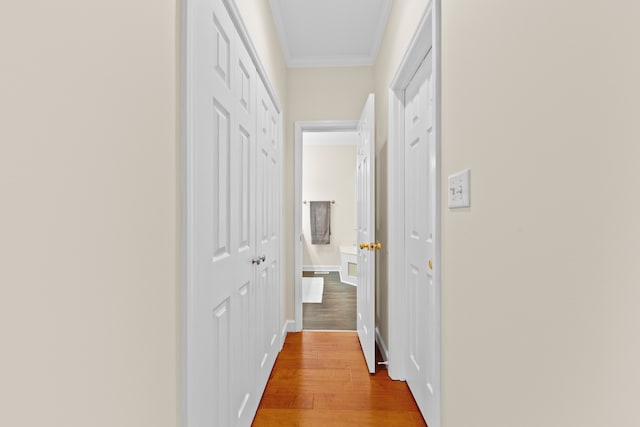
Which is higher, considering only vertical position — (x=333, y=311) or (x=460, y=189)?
(x=460, y=189)

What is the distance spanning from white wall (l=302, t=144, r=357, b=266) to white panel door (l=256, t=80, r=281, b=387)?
4070 mm

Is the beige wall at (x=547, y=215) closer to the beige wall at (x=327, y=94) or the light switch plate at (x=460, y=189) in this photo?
the light switch plate at (x=460, y=189)

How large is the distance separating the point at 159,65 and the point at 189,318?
0.67 metres

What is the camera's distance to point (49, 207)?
1.66ft

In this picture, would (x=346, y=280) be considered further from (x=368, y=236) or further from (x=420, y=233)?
(x=420, y=233)

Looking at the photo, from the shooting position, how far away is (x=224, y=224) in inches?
51.2

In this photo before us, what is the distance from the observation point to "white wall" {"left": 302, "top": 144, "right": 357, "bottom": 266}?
6.80 metres

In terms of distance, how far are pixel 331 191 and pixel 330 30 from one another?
4.17m

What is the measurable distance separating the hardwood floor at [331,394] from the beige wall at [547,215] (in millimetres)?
913

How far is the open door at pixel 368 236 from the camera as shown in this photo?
2348 millimetres

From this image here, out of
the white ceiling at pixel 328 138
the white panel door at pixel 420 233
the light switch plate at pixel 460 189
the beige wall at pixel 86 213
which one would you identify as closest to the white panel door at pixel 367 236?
the white panel door at pixel 420 233

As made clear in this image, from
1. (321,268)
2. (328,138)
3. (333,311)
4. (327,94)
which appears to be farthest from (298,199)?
(321,268)

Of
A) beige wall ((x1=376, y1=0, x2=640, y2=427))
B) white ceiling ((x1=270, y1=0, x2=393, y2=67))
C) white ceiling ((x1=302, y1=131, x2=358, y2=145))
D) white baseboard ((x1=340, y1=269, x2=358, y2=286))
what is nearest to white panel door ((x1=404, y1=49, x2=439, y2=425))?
beige wall ((x1=376, y1=0, x2=640, y2=427))

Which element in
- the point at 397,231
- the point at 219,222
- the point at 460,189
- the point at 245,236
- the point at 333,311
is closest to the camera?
the point at 460,189
